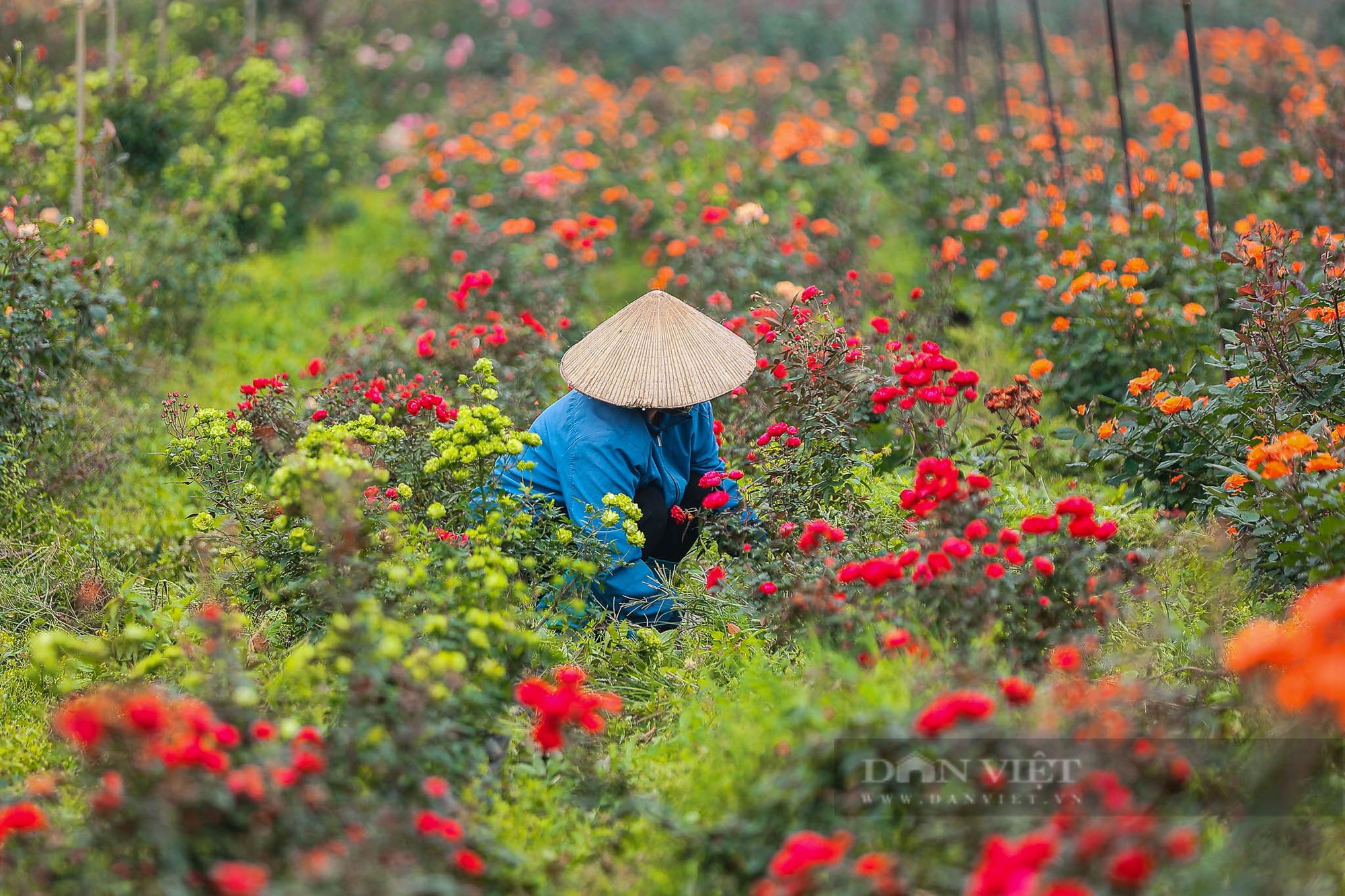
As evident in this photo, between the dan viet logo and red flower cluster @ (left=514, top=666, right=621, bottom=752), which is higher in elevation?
red flower cluster @ (left=514, top=666, right=621, bottom=752)

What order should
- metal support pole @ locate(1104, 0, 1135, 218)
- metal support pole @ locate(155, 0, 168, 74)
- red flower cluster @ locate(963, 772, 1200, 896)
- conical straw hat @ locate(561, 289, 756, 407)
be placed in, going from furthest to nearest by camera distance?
1. metal support pole @ locate(155, 0, 168, 74)
2. metal support pole @ locate(1104, 0, 1135, 218)
3. conical straw hat @ locate(561, 289, 756, 407)
4. red flower cluster @ locate(963, 772, 1200, 896)

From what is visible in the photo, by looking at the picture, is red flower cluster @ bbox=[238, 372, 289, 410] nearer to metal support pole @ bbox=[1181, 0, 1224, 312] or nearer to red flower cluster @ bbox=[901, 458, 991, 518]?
red flower cluster @ bbox=[901, 458, 991, 518]

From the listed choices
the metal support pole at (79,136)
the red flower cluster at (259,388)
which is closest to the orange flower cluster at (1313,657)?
the red flower cluster at (259,388)

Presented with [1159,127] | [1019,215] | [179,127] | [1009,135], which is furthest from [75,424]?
[1159,127]

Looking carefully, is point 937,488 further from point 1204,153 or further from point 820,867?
point 1204,153

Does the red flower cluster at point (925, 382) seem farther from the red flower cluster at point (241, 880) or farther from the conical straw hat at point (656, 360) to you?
the red flower cluster at point (241, 880)

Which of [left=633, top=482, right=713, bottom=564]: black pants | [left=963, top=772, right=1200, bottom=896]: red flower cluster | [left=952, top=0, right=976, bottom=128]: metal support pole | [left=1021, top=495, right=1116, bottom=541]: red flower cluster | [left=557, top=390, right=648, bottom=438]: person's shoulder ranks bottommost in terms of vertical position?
[left=633, top=482, right=713, bottom=564]: black pants

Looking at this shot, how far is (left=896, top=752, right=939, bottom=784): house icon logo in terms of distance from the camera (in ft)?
7.38

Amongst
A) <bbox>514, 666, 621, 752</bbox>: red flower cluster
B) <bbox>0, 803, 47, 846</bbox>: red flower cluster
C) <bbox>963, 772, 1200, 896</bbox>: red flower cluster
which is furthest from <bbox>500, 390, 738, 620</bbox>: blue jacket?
<bbox>963, 772, 1200, 896</bbox>: red flower cluster

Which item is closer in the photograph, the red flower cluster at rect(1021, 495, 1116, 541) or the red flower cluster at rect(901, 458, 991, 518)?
the red flower cluster at rect(1021, 495, 1116, 541)

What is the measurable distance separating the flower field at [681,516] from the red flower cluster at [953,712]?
3 centimetres

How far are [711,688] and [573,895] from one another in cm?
88

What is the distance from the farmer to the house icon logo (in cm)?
134

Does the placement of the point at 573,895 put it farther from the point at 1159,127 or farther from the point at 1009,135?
the point at 1159,127
